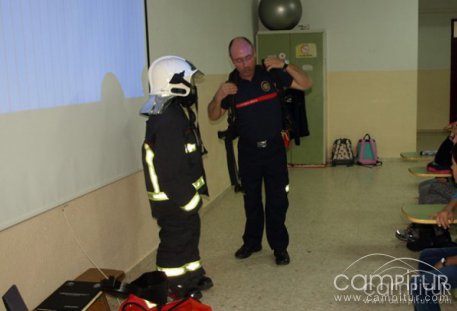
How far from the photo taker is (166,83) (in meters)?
2.75

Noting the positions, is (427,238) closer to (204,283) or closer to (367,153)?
(204,283)

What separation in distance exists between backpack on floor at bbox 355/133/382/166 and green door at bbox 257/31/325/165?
540mm

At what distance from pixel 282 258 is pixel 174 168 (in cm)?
124

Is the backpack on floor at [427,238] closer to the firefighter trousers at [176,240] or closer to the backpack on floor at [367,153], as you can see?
the firefighter trousers at [176,240]

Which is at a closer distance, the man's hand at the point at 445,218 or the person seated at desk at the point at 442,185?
the man's hand at the point at 445,218

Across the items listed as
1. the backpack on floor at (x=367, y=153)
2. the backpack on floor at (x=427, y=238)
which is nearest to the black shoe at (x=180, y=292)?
the backpack on floor at (x=427, y=238)

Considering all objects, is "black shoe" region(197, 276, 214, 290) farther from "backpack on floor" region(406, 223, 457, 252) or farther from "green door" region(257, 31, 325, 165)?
"green door" region(257, 31, 325, 165)

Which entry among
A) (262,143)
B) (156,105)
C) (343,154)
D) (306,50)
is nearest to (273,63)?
(262,143)

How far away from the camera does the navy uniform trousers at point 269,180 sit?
3361mm

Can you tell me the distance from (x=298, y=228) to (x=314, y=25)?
4020 millimetres

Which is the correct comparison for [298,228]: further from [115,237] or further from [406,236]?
[115,237]

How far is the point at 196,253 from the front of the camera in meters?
2.90

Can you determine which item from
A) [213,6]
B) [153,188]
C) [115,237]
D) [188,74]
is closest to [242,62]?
[188,74]

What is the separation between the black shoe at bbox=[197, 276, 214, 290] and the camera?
3.08 m
